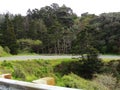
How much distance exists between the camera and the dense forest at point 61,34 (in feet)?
124

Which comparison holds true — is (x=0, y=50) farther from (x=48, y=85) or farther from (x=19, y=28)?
(x=48, y=85)

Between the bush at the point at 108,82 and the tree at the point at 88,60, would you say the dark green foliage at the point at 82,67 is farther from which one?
the bush at the point at 108,82

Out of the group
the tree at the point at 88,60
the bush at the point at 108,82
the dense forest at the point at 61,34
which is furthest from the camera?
the dense forest at the point at 61,34

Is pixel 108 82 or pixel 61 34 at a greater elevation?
pixel 61 34

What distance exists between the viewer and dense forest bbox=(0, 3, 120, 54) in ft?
124

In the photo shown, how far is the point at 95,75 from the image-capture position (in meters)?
28.1

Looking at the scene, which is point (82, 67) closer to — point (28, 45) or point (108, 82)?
point (108, 82)

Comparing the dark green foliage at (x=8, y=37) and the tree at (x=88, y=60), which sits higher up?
the dark green foliage at (x=8, y=37)

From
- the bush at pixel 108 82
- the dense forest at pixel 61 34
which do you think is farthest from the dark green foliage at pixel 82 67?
the bush at pixel 108 82

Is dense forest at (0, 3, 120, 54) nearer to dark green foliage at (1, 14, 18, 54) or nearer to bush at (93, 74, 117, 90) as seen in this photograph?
dark green foliage at (1, 14, 18, 54)

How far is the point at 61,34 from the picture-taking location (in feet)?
135

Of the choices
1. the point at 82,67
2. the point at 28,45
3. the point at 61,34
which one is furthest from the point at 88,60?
the point at 28,45

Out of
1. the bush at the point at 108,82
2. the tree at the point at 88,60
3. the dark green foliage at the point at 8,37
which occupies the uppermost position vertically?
the dark green foliage at the point at 8,37

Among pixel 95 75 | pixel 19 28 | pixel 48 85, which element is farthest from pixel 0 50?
pixel 48 85
